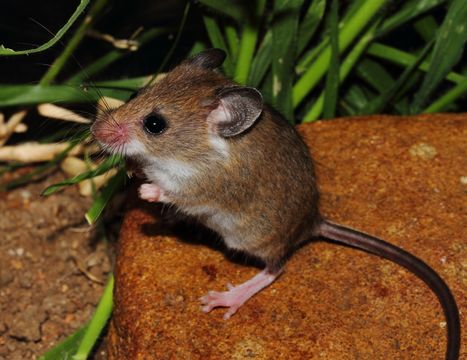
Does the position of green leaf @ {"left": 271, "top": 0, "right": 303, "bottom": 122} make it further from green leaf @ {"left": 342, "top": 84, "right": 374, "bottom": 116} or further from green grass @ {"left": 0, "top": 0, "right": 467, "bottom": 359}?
green leaf @ {"left": 342, "top": 84, "right": 374, "bottom": 116}

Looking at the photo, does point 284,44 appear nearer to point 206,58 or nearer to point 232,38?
point 232,38

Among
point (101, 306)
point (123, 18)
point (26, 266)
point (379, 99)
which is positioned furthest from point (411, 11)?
point (26, 266)

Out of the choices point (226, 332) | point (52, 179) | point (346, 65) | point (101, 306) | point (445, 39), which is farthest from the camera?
point (52, 179)

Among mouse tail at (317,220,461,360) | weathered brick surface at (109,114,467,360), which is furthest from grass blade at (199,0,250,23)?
mouse tail at (317,220,461,360)

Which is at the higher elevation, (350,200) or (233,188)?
(233,188)

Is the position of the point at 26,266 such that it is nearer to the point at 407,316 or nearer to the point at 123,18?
the point at 123,18

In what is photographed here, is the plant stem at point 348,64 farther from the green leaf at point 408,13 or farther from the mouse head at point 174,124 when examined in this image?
the mouse head at point 174,124
